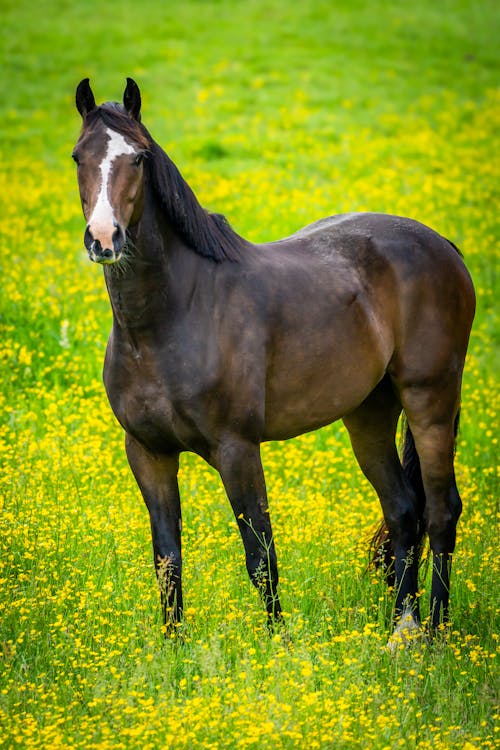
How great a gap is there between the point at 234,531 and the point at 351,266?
1.99 metres

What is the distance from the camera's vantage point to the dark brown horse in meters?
4.78

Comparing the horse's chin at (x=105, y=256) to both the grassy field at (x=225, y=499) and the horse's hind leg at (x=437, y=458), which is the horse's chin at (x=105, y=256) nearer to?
the grassy field at (x=225, y=499)

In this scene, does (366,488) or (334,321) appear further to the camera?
(366,488)

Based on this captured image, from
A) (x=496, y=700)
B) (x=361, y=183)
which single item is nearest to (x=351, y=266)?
(x=496, y=700)

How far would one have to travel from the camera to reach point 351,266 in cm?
571

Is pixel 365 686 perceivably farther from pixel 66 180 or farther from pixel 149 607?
pixel 66 180

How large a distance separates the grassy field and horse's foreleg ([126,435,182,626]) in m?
0.17

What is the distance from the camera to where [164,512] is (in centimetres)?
524

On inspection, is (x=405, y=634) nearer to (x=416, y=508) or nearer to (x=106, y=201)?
(x=416, y=508)

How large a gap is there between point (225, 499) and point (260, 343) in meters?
2.44

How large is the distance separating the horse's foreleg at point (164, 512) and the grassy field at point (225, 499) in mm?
168

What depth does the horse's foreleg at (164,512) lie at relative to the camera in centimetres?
519

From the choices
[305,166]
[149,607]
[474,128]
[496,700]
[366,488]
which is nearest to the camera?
[496,700]

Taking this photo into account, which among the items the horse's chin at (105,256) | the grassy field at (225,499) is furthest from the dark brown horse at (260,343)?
the grassy field at (225,499)
